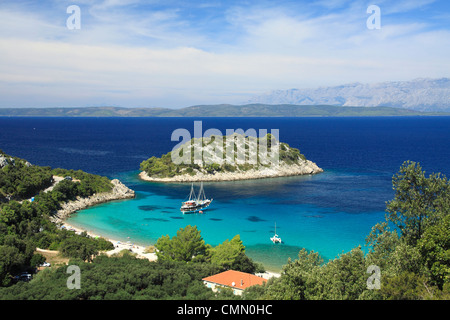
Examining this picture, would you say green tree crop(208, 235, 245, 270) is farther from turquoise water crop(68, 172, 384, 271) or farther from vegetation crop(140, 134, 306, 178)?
vegetation crop(140, 134, 306, 178)

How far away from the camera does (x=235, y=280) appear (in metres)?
28.3

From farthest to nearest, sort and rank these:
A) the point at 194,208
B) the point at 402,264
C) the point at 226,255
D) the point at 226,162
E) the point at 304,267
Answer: the point at 226,162 → the point at 194,208 → the point at 226,255 → the point at 304,267 → the point at 402,264

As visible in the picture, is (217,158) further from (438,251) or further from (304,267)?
(438,251)

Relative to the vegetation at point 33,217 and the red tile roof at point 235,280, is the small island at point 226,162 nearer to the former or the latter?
the vegetation at point 33,217

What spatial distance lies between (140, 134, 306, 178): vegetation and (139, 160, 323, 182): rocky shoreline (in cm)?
121

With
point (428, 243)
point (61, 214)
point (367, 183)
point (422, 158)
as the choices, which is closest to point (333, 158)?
point (422, 158)

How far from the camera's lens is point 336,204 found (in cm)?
6312

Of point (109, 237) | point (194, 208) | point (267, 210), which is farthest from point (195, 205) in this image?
point (109, 237)

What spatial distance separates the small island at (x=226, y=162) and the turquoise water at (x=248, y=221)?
42.7 ft

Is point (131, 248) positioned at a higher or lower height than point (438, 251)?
lower

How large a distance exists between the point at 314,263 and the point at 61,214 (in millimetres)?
43837

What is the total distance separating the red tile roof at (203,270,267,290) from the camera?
2727 cm

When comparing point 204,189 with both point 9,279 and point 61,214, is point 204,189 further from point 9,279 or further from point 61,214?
point 9,279

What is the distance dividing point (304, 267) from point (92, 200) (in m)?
49.5
